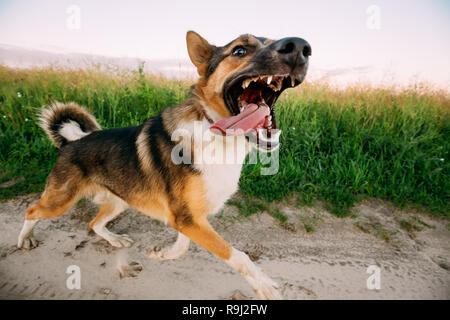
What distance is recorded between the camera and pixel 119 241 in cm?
290

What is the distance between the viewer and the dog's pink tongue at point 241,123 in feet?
6.60

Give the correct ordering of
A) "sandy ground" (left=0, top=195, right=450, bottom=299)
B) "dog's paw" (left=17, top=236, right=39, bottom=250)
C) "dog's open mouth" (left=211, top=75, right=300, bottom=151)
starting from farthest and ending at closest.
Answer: "dog's paw" (left=17, top=236, right=39, bottom=250) < "sandy ground" (left=0, top=195, right=450, bottom=299) < "dog's open mouth" (left=211, top=75, right=300, bottom=151)

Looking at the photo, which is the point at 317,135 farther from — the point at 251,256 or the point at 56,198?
the point at 56,198

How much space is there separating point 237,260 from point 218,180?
0.66 metres

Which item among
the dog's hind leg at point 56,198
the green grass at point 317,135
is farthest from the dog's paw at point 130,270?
the green grass at point 317,135

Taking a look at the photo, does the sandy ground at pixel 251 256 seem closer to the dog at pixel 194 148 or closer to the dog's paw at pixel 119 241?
the dog's paw at pixel 119 241

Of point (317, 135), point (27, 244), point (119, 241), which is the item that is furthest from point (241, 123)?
point (317, 135)

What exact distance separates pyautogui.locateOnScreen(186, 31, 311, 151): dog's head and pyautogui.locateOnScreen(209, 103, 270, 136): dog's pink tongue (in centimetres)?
2

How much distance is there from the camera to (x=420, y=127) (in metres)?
4.83

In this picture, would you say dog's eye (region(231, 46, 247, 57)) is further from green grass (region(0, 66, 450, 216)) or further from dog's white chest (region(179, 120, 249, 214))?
green grass (region(0, 66, 450, 216))

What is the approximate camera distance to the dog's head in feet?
6.50

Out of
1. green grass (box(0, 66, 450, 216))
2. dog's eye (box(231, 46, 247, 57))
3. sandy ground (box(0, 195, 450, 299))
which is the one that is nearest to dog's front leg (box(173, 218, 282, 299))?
sandy ground (box(0, 195, 450, 299))
